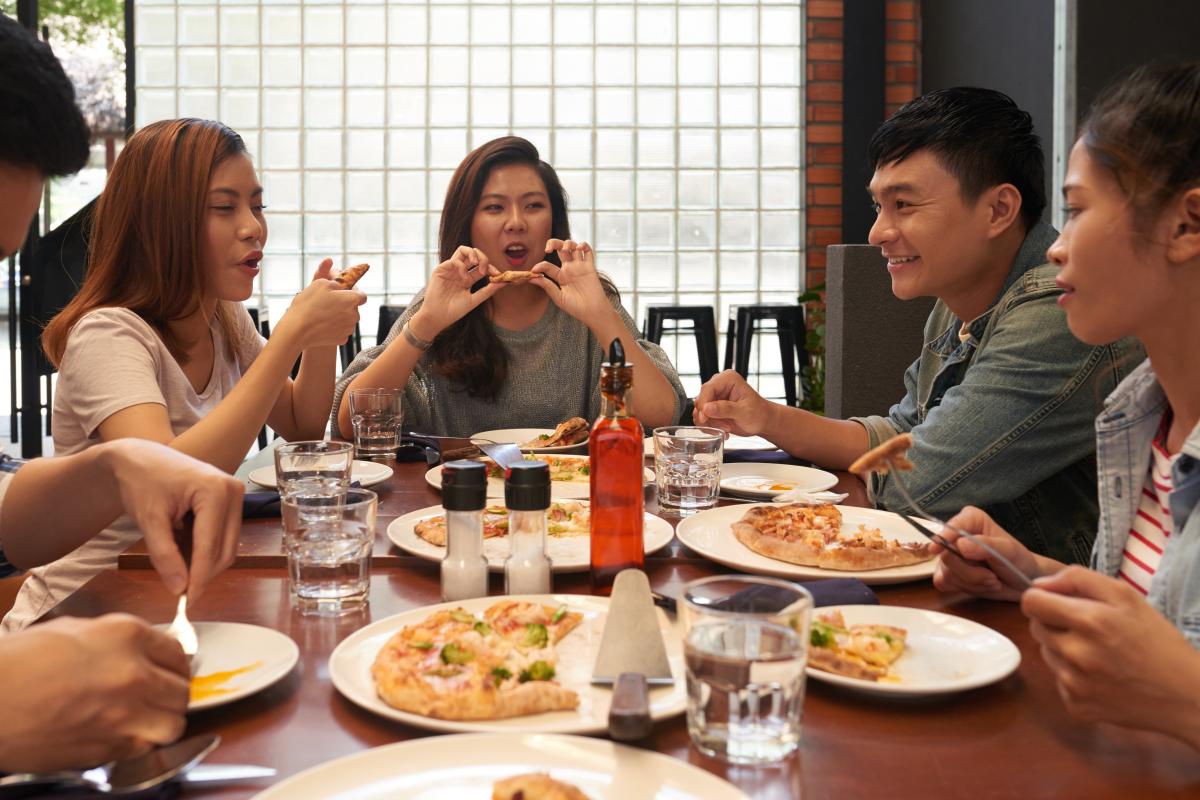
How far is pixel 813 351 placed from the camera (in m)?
5.97

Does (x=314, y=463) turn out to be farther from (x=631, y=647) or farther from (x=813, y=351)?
(x=813, y=351)

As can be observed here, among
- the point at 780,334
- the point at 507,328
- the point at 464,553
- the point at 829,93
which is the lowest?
the point at 464,553

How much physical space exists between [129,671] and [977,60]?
5402 mm

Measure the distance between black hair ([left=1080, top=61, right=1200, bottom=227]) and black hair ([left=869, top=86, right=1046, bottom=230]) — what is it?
0.78m

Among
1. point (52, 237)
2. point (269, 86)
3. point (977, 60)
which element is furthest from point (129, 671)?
point (269, 86)

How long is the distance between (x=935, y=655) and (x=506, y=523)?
0.68m

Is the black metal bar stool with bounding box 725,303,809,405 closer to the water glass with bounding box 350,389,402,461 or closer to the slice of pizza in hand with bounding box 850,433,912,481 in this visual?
the water glass with bounding box 350,389,402,461

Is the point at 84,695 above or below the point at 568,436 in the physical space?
below

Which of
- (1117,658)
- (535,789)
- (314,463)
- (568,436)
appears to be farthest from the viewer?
(568,436)

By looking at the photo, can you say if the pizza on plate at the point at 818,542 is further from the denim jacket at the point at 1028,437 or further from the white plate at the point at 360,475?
the white plate at the point at 360,475

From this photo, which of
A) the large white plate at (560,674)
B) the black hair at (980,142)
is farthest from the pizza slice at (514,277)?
the large white plate at (560,674)

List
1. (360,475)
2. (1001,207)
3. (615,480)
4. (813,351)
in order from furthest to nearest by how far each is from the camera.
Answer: (813,351) → (1001,207) → (360,475) → (615,480)

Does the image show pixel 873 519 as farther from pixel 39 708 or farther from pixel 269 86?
pixel 269 86

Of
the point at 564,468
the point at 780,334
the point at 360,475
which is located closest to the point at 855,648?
the point at 564,468
